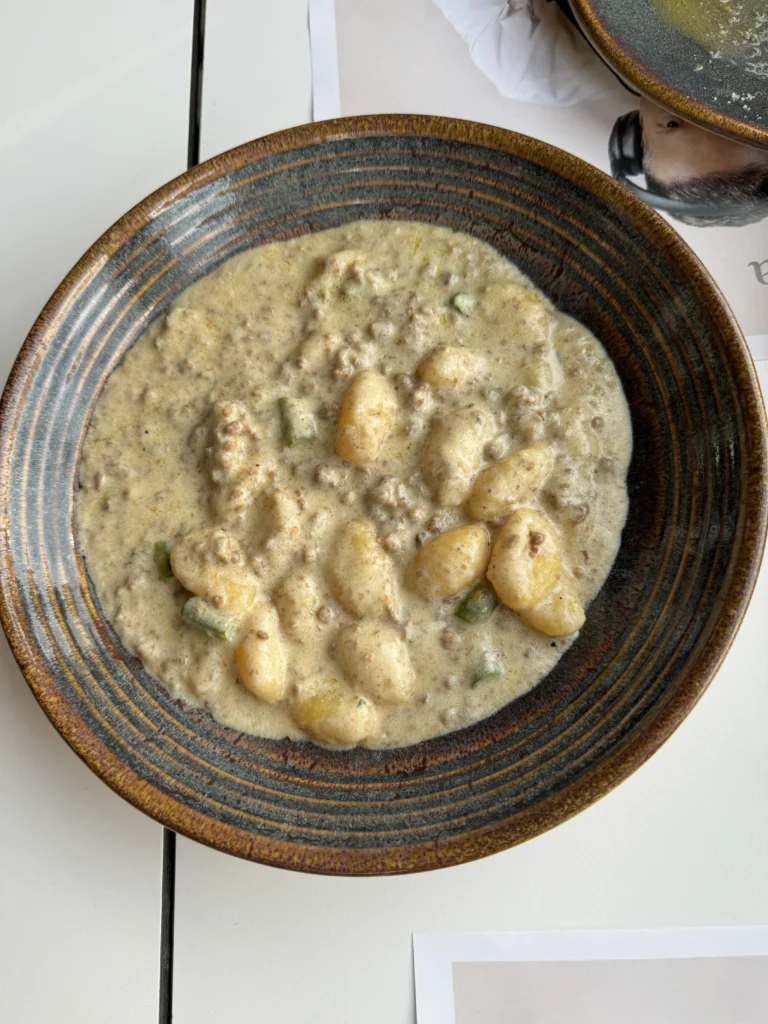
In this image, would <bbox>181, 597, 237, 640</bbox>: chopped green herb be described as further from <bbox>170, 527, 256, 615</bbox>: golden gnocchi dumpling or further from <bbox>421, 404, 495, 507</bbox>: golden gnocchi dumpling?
<bbox>421, 404, 495, 507</bbox>: golden gnocchi dumpling

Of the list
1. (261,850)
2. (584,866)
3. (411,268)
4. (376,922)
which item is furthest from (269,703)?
(411,268)

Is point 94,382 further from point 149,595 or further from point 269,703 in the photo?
point 269,703

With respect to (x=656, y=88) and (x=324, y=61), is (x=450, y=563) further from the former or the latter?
(x=324, y=61)

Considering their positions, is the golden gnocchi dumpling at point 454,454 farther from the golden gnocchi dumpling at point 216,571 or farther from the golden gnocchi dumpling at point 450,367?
the golden gnocchi dumpling at point 216,571

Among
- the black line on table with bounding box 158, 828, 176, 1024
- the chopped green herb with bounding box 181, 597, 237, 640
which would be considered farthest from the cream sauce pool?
the black line on table with bounding box 158, 828, 176, 1024

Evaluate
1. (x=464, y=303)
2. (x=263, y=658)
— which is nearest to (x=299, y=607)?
(x=263, y=658)

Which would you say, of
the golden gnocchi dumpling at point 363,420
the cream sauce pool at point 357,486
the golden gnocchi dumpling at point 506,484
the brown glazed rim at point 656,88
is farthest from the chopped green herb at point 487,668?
the brown glazed rim at point 656,88
